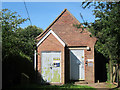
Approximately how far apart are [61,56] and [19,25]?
17.1 feet

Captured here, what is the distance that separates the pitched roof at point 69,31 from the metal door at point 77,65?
871 millimetres

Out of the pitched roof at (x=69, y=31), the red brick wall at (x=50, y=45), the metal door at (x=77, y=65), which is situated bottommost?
the metal door at (x=77, y=65)

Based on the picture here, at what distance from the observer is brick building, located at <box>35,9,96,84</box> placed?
46.8 feet

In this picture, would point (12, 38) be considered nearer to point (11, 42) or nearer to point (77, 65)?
point (11, 42)

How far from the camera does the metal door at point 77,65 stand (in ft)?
51.6

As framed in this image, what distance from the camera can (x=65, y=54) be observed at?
15617 mm

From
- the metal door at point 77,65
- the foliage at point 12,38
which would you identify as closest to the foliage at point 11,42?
the foliage at point 12,38

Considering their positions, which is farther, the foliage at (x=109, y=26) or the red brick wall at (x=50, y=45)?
the red brick wall at (x=50, y=45)

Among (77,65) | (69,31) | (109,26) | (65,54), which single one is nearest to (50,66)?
(65,54)

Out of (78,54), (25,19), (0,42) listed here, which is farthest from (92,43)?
(0,42)

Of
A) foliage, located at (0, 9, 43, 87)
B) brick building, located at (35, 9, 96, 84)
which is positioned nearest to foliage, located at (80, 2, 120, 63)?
brick building, located at (35, 9, 96, 84)

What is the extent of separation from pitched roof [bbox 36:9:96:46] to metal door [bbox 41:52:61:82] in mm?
2257

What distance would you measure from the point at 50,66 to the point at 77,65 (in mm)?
2699

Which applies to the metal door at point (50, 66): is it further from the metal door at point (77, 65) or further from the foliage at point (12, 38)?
the foliage at point (12, 38)
